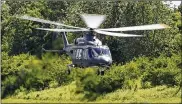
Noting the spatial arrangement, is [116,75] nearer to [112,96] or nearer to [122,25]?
[112,96]

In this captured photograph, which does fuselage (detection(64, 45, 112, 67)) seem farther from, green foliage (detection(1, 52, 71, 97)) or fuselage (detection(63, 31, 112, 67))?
green foliage (detection(1, 52, 71, 97))

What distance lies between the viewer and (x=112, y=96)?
3722 cm

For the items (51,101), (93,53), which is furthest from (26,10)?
(93,53)

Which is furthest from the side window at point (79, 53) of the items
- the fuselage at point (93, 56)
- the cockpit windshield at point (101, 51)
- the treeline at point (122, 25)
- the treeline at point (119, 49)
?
the treeline at point (122, 25)

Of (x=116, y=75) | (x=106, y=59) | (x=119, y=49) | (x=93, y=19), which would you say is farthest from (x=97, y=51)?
(x=119, y=49)

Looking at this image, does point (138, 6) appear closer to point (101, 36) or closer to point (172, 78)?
point (101, 36)

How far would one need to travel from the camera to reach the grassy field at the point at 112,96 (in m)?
34.4

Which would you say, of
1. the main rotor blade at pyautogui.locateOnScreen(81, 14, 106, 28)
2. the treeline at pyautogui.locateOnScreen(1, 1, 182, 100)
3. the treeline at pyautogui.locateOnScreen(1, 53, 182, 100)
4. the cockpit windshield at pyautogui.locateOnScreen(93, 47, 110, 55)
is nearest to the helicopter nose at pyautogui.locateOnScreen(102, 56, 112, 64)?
the cockpit windshield at pyautogui.locateOnScreen(93, 47, 110, 55)

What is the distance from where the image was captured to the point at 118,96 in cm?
3706

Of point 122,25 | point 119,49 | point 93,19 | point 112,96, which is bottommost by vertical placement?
point 112,96

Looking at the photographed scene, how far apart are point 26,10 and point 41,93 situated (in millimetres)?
21822

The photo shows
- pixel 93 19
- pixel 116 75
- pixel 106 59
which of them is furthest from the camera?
pixel 116 75

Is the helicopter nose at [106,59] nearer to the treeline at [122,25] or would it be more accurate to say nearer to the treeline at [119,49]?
the treeline at [119,49]

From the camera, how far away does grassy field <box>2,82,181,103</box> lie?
3438 centimetres
